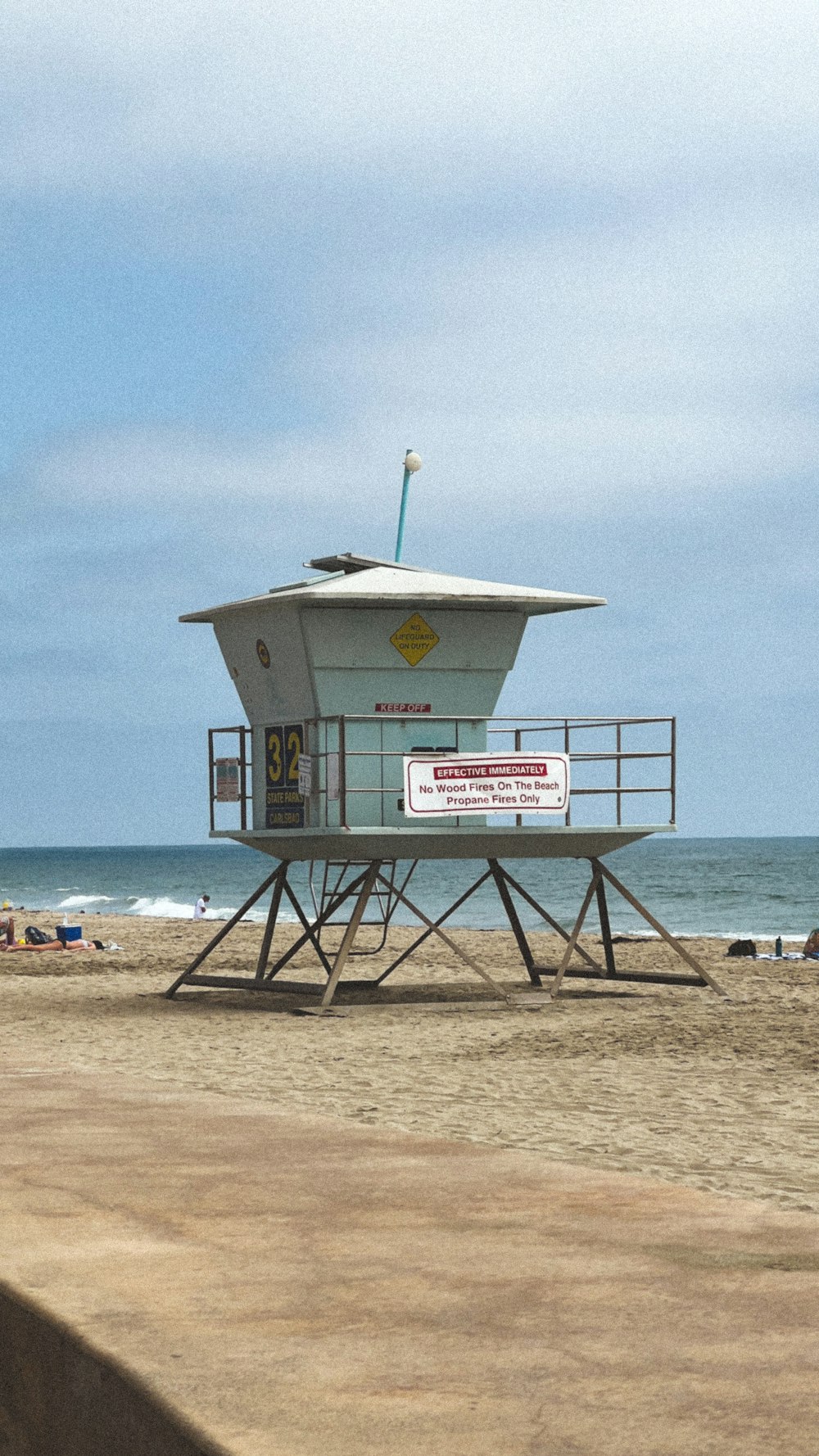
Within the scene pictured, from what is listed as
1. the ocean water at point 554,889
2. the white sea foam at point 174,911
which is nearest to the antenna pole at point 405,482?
the ocean water at point 554,889

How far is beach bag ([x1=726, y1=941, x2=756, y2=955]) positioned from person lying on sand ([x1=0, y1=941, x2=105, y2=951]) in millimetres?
12497

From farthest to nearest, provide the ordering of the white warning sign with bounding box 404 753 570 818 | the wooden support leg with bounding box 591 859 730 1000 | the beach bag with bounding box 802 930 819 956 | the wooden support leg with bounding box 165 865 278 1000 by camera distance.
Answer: the beach bag with bounding box 802 930 819 956 < the wooden support leg with bounding box 591 859 730 1000 < the wooden support leg with bounding box 165 865 278 1000 < the white warning sign with bounding box 404 753 570 818

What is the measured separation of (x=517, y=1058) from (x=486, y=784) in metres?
4.80

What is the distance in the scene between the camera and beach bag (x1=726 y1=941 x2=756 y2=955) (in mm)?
33219

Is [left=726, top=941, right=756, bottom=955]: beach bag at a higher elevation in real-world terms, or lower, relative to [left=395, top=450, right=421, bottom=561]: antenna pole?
lower

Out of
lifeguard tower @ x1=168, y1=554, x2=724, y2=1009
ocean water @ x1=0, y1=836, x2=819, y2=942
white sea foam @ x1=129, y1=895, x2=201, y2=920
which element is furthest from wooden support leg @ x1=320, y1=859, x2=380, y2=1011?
white sea foam @ x1=129, y1=895, x2=201, y2=920

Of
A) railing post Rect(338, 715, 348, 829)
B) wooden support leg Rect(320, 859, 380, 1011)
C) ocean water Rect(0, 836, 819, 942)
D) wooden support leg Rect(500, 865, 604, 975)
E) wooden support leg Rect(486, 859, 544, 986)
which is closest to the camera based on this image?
railing post Rect(338, 715, 348, 829)

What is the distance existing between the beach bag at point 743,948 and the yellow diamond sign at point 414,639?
1576cm

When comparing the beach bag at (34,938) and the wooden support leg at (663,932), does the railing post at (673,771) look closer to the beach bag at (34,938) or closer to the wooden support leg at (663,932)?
the wooden support leg at (663,932)

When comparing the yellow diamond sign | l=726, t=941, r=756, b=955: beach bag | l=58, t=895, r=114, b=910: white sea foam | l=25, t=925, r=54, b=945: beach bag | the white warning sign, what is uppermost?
the yellow diamond sign

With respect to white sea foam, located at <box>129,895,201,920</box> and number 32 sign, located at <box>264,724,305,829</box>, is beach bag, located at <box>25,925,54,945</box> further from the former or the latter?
white sea foam, located at <box>129,895,201,920</box>

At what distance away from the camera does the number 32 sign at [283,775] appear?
19906 mm

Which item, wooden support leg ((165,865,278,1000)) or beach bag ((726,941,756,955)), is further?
beach bag ((726,941,756,955))

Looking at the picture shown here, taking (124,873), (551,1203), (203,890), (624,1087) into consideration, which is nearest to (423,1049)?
(624,1087)
